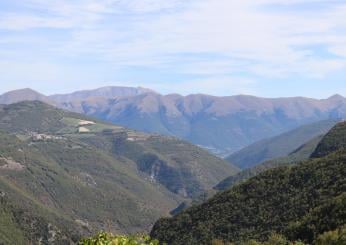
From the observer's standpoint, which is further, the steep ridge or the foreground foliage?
the steep ridge

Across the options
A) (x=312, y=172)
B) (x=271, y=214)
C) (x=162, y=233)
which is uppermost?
(x=312, y=172)

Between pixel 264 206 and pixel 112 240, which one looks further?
pixel 264 206

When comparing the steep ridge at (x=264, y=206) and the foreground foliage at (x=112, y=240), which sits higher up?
the foreground foliage at (x=112, y=240)

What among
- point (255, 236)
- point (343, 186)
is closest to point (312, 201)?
point (343, 186)

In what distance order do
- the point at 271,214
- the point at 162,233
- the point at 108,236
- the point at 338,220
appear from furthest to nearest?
the point at 162,233, the point at 271,214, the point at 338,220, the point at 108,236

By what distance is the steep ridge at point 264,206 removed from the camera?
137538 millimetres

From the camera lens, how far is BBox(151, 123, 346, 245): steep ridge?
451 ft

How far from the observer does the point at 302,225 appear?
359 feet

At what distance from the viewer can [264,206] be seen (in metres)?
155

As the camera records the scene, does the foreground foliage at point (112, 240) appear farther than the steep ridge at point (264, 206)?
No

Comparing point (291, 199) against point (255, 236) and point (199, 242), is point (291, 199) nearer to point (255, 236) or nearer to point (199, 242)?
point (255, 236)

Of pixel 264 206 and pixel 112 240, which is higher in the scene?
pixel 112 240

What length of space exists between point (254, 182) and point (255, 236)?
43788 millimetres

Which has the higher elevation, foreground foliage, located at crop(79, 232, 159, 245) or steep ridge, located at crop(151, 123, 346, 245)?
foreground foliage, located at crop(79, 232, 159, 245)
